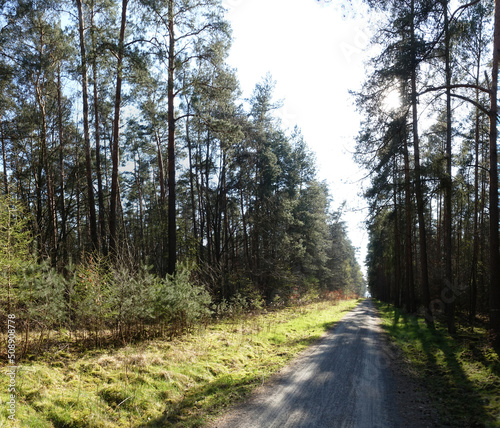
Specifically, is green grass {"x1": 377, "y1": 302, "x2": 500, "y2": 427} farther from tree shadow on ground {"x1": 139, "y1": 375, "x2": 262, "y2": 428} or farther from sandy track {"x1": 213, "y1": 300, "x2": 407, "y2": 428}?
tree shadow on ground {"x1": 139, "y1": 375, "x2": 262, "y2": 428}

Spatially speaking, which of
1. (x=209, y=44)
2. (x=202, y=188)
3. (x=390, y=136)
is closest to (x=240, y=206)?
(x=202, y=188)

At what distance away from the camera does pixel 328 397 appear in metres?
5.50

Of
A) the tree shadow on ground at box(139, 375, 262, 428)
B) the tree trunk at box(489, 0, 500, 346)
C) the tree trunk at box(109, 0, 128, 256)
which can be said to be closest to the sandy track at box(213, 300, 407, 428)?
the tree shadow on ground at box(139, 375, 262, 428)

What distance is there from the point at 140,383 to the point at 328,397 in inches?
132

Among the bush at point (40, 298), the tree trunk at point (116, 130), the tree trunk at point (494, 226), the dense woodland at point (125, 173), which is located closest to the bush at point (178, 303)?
the dense woodland at point (125, 173)

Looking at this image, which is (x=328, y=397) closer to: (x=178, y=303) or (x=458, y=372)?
(x=458, y=372)

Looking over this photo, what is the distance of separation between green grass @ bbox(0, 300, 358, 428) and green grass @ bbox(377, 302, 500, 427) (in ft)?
10.7

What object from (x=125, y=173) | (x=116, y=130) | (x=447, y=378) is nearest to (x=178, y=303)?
(x=447, y=378)

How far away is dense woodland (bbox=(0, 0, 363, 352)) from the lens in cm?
716

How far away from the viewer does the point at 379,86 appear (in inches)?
432

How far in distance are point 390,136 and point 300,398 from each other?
840 cm

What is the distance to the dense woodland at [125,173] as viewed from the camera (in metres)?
7.16

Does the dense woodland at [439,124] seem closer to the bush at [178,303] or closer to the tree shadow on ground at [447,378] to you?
the tree shadow on ground at [447,378]

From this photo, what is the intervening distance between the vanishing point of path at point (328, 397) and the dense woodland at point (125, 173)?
378cm
